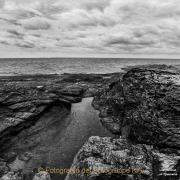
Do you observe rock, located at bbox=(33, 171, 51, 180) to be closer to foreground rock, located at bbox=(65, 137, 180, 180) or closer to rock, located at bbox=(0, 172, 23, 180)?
rock, located at bbox=(0, 172, 23, 180)

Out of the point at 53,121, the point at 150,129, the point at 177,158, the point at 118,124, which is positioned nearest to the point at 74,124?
the point at 53,121

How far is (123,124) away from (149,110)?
300cm

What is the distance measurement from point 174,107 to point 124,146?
13.5 ft

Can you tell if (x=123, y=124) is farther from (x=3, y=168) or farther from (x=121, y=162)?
(x=3, y=168)

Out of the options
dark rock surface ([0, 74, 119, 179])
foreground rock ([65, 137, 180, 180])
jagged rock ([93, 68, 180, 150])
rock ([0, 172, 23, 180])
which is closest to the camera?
foreground rock ([65, 137, 180, 180])

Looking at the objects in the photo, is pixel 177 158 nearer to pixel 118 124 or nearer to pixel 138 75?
pixel 118 124

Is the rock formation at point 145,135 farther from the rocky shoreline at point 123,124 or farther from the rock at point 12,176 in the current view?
the rock at point 12,176

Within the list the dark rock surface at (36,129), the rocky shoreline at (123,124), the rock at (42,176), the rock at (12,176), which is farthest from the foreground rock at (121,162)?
the rock at (12,176)

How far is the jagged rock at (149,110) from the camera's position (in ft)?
27.8

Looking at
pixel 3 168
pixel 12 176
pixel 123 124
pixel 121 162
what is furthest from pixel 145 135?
pixel 3 168

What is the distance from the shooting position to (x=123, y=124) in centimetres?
1175

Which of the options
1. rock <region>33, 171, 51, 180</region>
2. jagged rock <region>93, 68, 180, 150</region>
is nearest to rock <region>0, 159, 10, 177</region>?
rock <region>33, 171, 51, 180</region>

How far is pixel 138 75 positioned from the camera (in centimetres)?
1153

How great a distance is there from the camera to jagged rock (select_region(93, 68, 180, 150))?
8.48 metres
